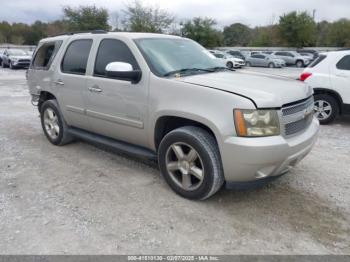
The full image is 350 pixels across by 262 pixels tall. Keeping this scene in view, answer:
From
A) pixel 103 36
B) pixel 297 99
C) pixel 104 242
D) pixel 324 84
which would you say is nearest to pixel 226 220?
pixel 104 242

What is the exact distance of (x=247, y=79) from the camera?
149 inches

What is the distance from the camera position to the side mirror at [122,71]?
3.78 metres

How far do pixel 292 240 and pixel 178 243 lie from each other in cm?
100

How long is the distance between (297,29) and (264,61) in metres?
21.8

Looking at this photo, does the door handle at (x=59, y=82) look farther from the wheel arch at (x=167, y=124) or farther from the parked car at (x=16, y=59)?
the parked car at (x=16, y=59)

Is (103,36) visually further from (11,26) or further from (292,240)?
(11,26)

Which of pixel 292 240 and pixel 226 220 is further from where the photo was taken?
pixel 226 220

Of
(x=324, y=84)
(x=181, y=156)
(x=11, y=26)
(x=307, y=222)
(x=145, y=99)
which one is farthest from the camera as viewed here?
(x=11, y=26)

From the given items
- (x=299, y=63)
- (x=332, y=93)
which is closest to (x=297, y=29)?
(x=299, y=63)

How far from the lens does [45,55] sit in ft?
18.9

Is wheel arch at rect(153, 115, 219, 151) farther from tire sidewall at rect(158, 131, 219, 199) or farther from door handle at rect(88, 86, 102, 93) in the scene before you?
door handle at rect(88, 86, 102, 93)

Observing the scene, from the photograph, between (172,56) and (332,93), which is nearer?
(172,56)

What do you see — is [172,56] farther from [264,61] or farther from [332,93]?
[264,61]

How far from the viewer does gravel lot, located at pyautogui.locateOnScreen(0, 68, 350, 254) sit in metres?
2.94
